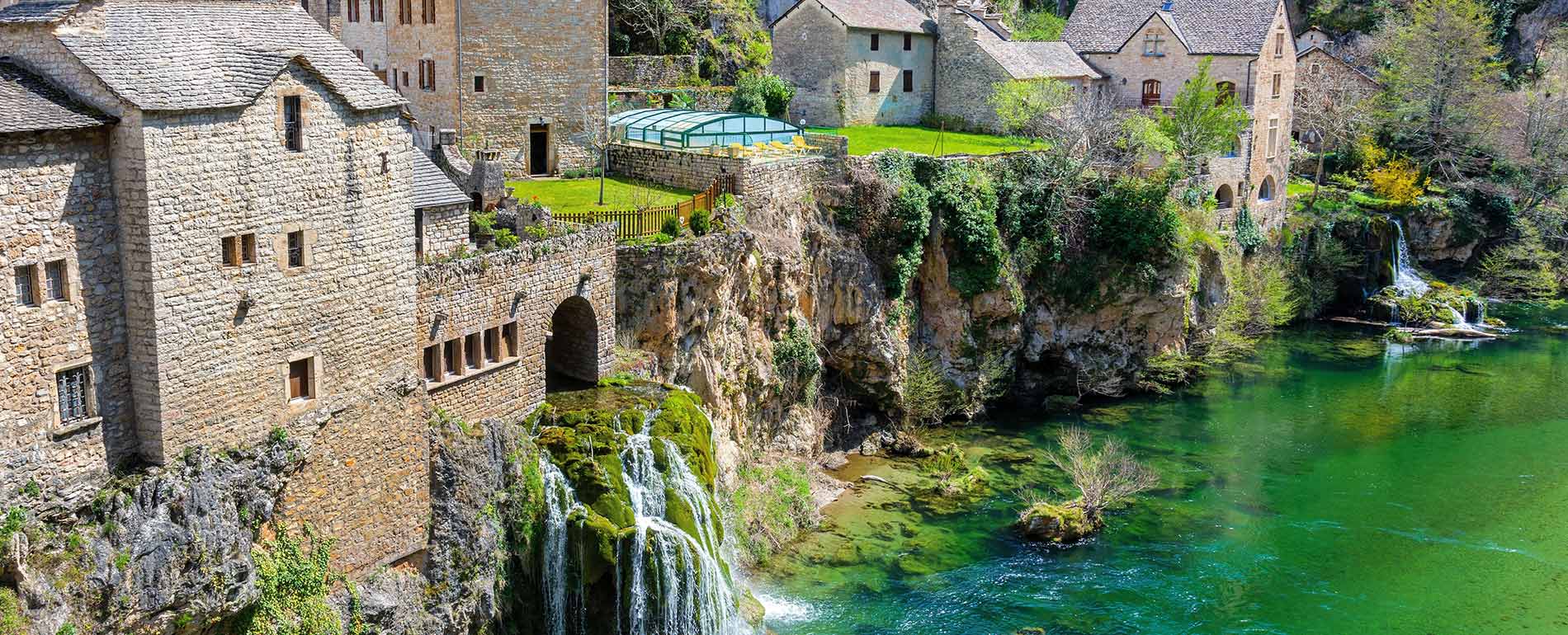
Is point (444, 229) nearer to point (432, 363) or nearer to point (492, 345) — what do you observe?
point (492, 345)

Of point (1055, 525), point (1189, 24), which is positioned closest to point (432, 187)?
point (1055, 525)

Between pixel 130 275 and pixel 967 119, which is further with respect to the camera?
pixel 967 119

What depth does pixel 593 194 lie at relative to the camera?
41.4 meters

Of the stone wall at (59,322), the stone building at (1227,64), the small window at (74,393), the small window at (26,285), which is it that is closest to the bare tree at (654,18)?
the stone building at (1227,64)

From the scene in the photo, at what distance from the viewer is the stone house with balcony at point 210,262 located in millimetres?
20578

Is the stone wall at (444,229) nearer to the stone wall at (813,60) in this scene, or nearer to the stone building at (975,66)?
the stone wall at (813,60)

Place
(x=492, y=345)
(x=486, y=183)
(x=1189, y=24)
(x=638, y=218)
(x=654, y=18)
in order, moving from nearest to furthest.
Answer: (x=492, y=345)
(x=486, y=183)
(x=638, y=218)
(x=654, y=18)
(x=1189, y=24)

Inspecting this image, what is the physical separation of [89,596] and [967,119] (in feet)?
146

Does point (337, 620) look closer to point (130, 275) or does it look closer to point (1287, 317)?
point (130, 275)

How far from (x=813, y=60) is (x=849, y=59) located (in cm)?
154

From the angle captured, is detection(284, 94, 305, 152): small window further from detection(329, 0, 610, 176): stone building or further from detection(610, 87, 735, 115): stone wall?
detection(610, 87, 735, 115): stone wall

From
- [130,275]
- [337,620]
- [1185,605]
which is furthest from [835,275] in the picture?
[130,275]

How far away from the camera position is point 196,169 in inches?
856

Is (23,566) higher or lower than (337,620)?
higher
